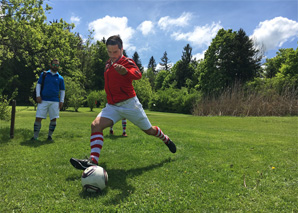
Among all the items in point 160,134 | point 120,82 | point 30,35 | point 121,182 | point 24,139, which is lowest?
point 24,139

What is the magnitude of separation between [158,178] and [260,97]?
2017 centimetres

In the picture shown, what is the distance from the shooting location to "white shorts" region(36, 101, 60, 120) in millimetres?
6195

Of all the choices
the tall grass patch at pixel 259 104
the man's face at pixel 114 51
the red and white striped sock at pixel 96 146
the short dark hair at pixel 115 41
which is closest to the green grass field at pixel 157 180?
the red and white striped sock at pixel 96 146

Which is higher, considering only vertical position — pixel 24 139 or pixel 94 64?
pixel 94 64

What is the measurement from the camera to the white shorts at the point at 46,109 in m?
6.20

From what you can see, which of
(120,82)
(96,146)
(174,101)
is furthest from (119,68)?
(174,101)

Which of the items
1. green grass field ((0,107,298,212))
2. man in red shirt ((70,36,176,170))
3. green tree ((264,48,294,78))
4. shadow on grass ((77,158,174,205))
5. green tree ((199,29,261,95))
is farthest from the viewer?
green tree ((264,48,294,78))

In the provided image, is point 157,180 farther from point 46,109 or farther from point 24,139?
point 24,139

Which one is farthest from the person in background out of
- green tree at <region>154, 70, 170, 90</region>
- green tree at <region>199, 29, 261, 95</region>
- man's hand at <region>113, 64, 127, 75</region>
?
green tree at <region>154, 70, 170, 90</region>

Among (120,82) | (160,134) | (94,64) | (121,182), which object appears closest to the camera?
(121,182)

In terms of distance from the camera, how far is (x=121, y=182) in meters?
3.27

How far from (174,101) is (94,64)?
107 feet

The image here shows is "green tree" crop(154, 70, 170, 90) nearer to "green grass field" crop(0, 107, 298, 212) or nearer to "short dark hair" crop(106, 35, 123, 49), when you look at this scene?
"green grass field" crop(0, 107, 298, 212)

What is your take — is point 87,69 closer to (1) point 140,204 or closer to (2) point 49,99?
(2) point 49,99
